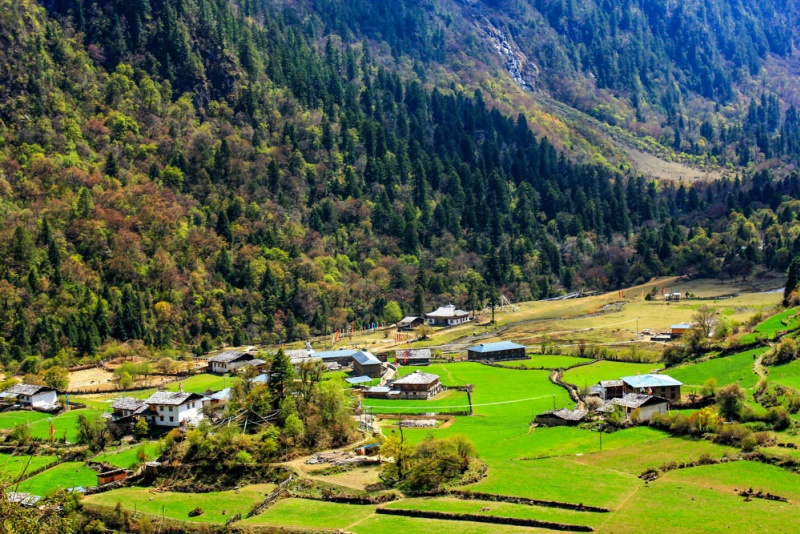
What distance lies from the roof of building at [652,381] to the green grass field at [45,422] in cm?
4934

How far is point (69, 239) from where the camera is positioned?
141625mm

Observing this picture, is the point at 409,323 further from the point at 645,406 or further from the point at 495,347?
the point at 645,406

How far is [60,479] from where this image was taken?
221ft

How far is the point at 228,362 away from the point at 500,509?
2518 inches

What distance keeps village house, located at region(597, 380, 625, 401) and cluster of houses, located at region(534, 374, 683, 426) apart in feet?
0.85

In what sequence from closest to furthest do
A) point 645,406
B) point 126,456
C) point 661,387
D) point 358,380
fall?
point 645,406 → point 126,456 → point 661,387 → point 358,380

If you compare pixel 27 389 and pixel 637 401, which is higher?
pixel 27 389

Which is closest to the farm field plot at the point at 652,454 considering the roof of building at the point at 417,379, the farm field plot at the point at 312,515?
the farm field plot at the point at 312,515

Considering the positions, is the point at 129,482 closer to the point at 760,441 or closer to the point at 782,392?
the point at 760,441

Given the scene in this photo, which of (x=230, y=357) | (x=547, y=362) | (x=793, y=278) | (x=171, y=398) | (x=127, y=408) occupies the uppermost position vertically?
(x=793, y=278)

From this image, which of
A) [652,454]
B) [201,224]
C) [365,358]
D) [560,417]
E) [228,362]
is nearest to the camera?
[652,454]

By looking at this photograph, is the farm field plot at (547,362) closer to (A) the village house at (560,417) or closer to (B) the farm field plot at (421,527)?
(A) the village house at (560,417)

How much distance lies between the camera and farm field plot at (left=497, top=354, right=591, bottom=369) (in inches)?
4194

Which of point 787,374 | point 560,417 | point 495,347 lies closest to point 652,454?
point 560,417
